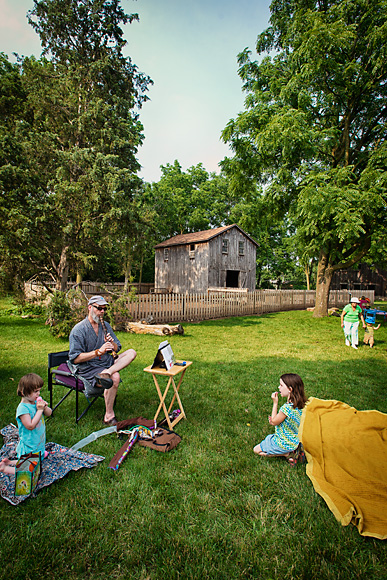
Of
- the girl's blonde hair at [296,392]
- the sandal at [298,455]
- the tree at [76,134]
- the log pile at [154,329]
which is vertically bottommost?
the sandal at [298,455]

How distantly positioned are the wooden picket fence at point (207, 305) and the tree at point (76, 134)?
314 cm

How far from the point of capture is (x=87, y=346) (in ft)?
14.5

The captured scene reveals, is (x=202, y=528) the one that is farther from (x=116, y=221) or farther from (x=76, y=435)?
(x=116, y=221)

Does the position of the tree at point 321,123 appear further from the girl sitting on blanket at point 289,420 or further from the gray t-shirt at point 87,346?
the gray t-shirt at point 87,346

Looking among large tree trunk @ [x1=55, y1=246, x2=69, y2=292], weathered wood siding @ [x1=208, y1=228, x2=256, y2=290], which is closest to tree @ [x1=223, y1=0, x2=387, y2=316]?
weathered wood siding @ [x1=208, y1=228, x2=256, y2=290]

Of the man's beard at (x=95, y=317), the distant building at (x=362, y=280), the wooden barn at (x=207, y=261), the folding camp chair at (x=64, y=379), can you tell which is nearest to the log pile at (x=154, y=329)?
the folding camp chair at (x=64, y=379)

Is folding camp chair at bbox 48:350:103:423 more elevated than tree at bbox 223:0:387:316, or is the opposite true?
tree at bbox 223:0:387:316

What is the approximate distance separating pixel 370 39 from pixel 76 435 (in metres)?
17.0

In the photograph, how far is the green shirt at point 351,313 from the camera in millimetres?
8826

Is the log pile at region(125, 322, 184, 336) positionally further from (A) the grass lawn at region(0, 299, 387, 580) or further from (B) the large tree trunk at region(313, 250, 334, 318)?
(B) the large tree trunk at region(313, 250, 334, 318)

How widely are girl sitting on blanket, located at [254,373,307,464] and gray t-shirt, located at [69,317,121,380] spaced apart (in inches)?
104

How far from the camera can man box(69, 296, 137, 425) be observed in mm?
4121

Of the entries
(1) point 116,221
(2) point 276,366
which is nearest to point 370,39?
(1) point 116,221

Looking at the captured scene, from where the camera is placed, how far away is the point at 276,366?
23.0ft
